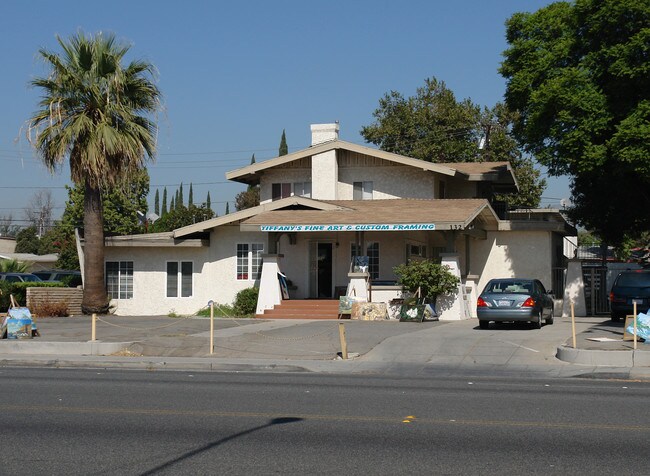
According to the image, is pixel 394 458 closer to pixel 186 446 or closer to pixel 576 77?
pixel 186 446

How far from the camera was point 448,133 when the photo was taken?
56.7 m

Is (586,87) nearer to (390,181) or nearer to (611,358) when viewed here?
(390,181)

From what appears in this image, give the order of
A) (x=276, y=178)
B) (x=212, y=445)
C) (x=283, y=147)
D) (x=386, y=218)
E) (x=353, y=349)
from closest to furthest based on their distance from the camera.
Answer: (x=212, y=445) → (x=353, y=349) → (x=386, y=218) → (x=276, y=178) → (x=283, y=147)

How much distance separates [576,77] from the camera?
29.4 metres

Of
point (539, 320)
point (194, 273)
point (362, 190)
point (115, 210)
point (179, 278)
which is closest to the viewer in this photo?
point (539, 320)

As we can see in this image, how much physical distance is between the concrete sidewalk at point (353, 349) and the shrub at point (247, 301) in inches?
245

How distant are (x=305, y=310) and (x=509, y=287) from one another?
831 centimetres

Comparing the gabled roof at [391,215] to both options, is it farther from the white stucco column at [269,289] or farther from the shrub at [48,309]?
the shrub at [48,309]

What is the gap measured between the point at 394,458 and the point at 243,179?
101ft

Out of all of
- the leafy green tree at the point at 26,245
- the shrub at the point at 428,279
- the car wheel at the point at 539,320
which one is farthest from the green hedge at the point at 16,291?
the leafy green tree at the point at 26,245

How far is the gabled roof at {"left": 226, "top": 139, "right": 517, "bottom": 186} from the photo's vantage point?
3578 centimetres

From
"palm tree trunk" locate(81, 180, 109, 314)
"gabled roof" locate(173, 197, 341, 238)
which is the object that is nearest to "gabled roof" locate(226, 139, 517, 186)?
"gabled roof" locate(173, 197, 341, 238)

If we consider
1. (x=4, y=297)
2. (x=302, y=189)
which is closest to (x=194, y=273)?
(x=302, y=189)

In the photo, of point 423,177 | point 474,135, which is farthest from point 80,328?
point 474,135
